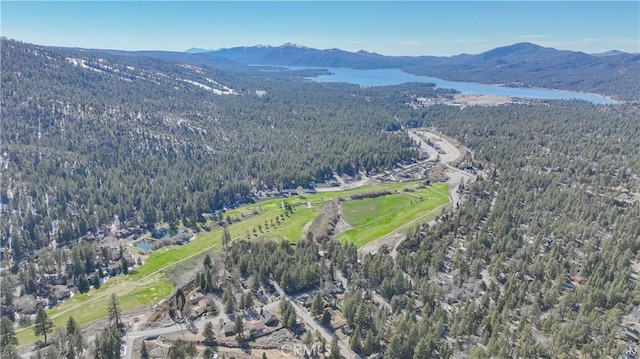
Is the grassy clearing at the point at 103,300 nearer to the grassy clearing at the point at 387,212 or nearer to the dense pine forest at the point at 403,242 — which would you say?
the dense pine forest at the point at 403,242

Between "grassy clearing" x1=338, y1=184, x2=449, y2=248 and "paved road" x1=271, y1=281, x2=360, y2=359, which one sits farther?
"grassy clearing" x1=338, y1=184, x2=449, y2=248

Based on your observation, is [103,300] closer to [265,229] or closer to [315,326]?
[315,326]

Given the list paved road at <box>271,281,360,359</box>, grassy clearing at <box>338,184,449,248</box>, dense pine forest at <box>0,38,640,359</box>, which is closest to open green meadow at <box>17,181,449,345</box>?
grassy clearing at <box>338,184,449,248</box>

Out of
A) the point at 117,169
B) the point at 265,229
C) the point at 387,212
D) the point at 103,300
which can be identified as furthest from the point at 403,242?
the point at 117,169

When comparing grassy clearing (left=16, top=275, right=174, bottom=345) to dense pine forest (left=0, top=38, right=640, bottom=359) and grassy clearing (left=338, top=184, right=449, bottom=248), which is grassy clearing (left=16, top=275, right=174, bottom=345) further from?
grassy clearing (left=338, top=184, right=449, bottom=248)

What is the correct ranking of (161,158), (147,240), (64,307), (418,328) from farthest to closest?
(161,158) < (147,240) < (64,307) < (418,328)

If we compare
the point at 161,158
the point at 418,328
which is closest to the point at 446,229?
the point at 418,328

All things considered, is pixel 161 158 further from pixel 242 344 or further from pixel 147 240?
pixel 242 344
